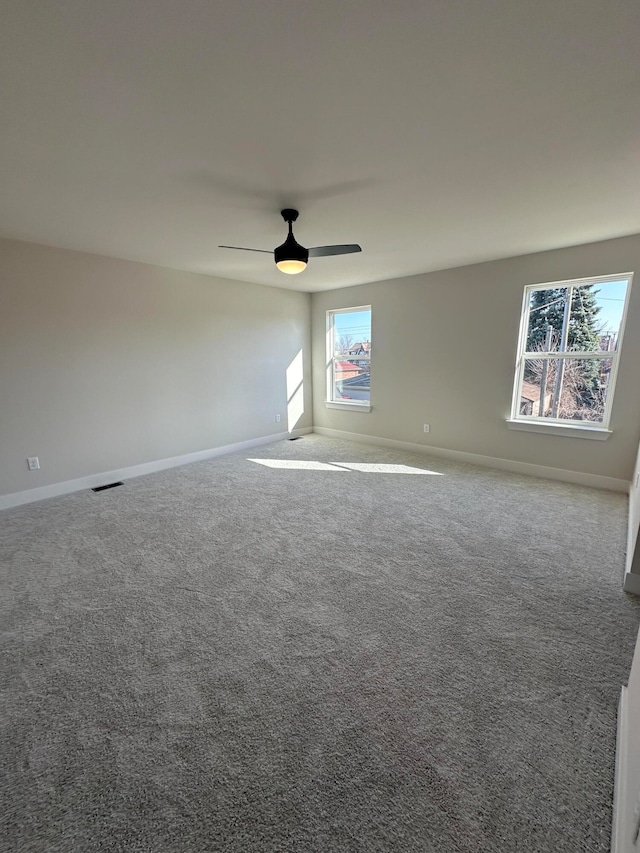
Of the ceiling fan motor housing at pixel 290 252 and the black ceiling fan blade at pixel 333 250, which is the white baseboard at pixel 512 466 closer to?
the black ceiling fan blade at pixel 333 250

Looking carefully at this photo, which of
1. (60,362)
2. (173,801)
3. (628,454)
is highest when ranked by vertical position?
(60,362)

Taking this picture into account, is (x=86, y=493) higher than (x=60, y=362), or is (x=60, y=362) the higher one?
(x=60, y=362)

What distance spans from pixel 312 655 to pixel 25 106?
2733 millimetres

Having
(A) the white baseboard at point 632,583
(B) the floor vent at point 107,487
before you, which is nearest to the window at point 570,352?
(A) the white baseboard at point 632,583

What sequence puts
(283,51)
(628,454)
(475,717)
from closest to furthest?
(283,51) → (475,717) → (628,454)

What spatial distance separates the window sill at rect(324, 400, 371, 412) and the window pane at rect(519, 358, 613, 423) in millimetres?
2161

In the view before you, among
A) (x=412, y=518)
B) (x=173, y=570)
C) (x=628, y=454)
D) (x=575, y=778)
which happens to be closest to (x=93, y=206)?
(x=173, y=570)

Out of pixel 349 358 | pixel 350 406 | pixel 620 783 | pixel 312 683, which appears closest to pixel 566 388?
pixel 350 406

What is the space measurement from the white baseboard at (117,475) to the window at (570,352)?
3662mm

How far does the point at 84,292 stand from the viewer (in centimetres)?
359

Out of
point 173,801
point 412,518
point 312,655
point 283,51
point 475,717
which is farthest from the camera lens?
point 412,518

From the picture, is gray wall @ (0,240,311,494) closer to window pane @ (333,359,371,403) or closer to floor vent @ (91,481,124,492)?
floor vent @ (91,481,124,492)

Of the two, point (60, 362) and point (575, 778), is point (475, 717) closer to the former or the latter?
point (575, 778)

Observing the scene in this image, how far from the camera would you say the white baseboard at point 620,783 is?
99 centimetres
